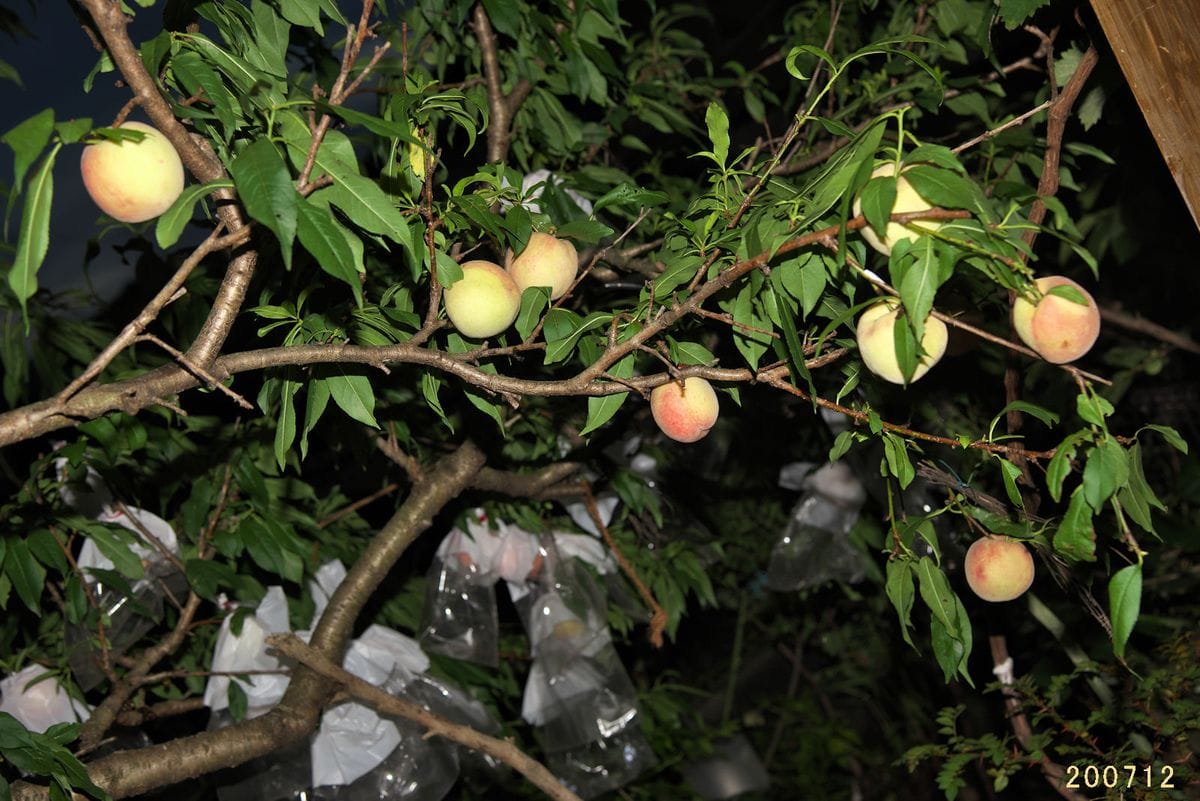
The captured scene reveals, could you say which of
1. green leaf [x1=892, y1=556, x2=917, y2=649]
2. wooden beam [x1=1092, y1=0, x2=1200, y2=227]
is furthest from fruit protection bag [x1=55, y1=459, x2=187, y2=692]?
wooden beam [x1=1092, y1=0, x2=1200, y2=227]

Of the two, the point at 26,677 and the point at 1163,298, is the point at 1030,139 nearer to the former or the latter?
the point at 1163,298

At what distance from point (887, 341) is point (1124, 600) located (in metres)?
0.26

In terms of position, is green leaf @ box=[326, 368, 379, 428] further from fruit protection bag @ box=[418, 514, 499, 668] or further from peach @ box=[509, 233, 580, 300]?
fruit protection bag @ box=[418, 514, 499, 668]

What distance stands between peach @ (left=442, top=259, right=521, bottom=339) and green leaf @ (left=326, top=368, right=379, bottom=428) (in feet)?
0.42

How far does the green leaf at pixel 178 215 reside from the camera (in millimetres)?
677

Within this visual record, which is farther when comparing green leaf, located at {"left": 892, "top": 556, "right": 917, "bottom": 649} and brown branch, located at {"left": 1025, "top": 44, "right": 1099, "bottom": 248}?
brown branch, located at {"left": 1025, "top": 44, "right": 1099, "bottom": 248}

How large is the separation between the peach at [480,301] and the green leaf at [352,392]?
A: 0.42 ft

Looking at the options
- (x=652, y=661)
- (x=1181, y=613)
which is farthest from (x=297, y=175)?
(x=652, y=661)

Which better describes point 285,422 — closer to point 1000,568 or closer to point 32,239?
point 32,239

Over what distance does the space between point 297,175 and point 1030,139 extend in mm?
1223

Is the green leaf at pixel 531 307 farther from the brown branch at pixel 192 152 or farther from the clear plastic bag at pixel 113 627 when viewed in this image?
the clear plastic bag at pixel 113 627

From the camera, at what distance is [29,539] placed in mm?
1391

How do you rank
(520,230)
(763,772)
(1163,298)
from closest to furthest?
(520,230), (1163,298), (763,772)

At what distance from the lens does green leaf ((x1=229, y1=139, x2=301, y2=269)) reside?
25.0 inches
